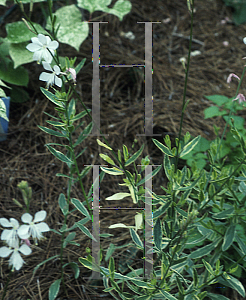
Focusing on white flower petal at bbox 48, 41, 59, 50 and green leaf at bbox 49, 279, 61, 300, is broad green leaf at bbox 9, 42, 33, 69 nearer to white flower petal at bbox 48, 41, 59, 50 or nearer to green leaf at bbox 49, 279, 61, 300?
white flower petal at bbox 48, 41, 59, 50

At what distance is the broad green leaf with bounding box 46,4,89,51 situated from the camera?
171cm

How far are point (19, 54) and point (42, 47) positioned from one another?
0.83 m

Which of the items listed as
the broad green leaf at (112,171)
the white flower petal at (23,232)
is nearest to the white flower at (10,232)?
the white flower petal at (23,232)

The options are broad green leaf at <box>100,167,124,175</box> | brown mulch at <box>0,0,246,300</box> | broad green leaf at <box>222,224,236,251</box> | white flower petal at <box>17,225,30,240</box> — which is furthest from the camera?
brown mulch at <box>0,0,246,300</box>

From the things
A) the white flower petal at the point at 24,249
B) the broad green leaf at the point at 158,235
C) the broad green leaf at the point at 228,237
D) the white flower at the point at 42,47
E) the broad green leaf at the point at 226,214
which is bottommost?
the broad green leaf at the point at 228,237

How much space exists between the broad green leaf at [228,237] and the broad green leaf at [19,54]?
1.16 m

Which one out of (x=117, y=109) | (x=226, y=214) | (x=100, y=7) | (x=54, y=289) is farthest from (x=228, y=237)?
(x=100, y=7)

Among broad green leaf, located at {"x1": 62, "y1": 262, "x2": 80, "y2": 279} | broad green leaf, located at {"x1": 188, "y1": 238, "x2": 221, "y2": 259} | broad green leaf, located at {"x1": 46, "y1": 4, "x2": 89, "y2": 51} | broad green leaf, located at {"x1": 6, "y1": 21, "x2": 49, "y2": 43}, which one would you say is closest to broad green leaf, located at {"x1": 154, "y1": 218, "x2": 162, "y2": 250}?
broad green leaf, located at {"x1": 188, "y1": 238, "x2": 221, "y2": 259}

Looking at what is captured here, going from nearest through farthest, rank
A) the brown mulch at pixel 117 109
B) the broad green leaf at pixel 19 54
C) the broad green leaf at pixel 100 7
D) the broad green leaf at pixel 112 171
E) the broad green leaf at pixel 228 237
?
1. the broad green leaf at pixel 112 171
2. the broad green leaf at pixel 228 237
3. the brown mulch at pixel 117 109
4. the broad green leaf at pixel 19 54
5. the broad green leaf at pixel 100 7

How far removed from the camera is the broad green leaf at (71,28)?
5.60ft

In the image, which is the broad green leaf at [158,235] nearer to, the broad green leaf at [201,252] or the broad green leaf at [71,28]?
the broad green leaf at [201,252]

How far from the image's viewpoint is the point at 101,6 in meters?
A: 1.84

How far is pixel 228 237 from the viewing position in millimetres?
1131

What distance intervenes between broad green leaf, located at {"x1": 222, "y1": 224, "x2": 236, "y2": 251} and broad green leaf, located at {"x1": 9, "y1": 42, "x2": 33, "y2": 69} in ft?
3.80
